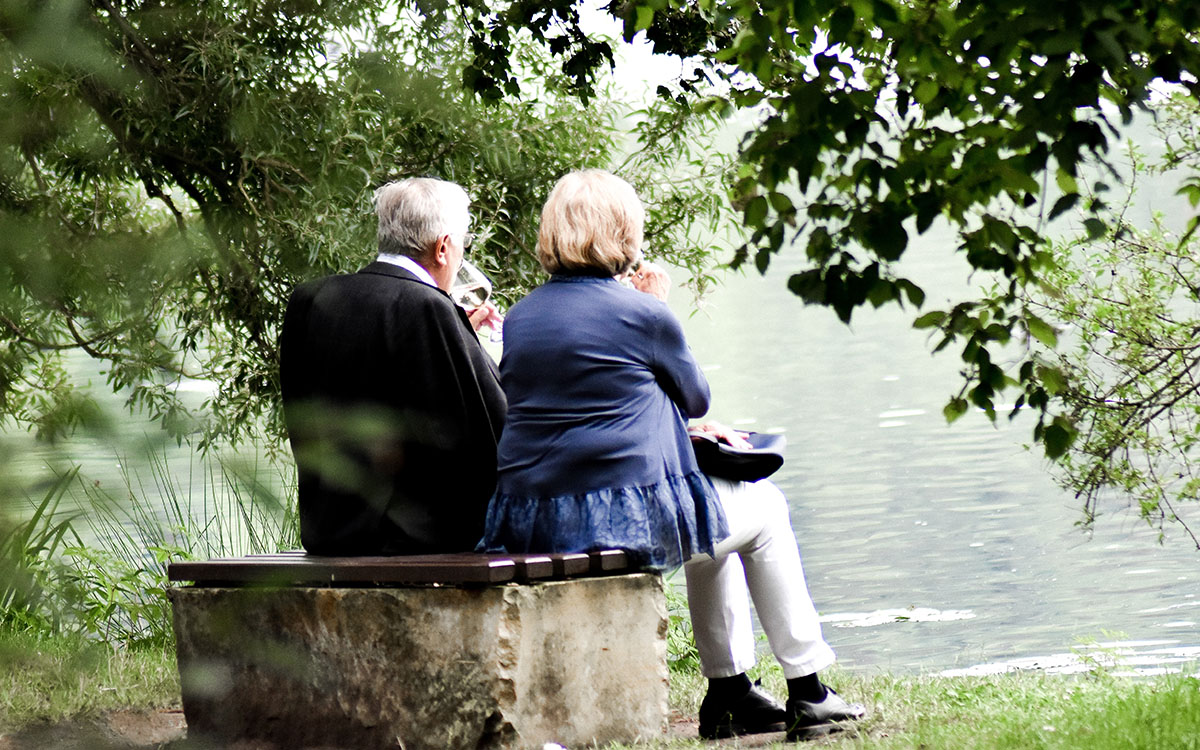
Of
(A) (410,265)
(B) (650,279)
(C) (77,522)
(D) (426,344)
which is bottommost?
(C) (77,522)

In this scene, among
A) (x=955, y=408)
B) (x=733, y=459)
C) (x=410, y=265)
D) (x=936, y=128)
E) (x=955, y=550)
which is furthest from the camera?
(x=955, y=550)

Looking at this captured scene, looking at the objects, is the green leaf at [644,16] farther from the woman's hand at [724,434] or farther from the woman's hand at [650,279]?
the woman's hand at [724,434]

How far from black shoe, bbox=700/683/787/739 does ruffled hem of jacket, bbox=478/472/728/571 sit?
20.8 inches

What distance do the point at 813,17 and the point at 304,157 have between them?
5.80 feet

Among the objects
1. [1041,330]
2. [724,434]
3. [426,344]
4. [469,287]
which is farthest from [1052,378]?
[469,287]

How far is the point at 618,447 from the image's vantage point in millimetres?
3762

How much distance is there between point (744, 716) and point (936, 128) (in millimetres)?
1972

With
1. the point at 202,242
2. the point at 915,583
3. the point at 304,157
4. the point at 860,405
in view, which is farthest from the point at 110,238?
the point at 860,405

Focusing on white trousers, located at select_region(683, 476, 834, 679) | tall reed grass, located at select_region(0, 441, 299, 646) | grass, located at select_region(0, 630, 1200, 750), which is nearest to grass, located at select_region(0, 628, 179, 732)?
tall reed grass, located at select_region(0, 441, 299, 646)

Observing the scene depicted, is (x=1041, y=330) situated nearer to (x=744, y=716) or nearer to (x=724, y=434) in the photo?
(x=724, y=434)

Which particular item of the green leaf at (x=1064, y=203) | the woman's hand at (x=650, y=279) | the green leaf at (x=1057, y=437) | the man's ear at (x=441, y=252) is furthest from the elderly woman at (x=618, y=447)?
the green leaf at (x=1064, y=203)

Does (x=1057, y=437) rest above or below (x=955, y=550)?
above

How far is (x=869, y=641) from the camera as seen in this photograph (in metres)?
8.88

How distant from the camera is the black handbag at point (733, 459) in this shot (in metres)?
4.05
